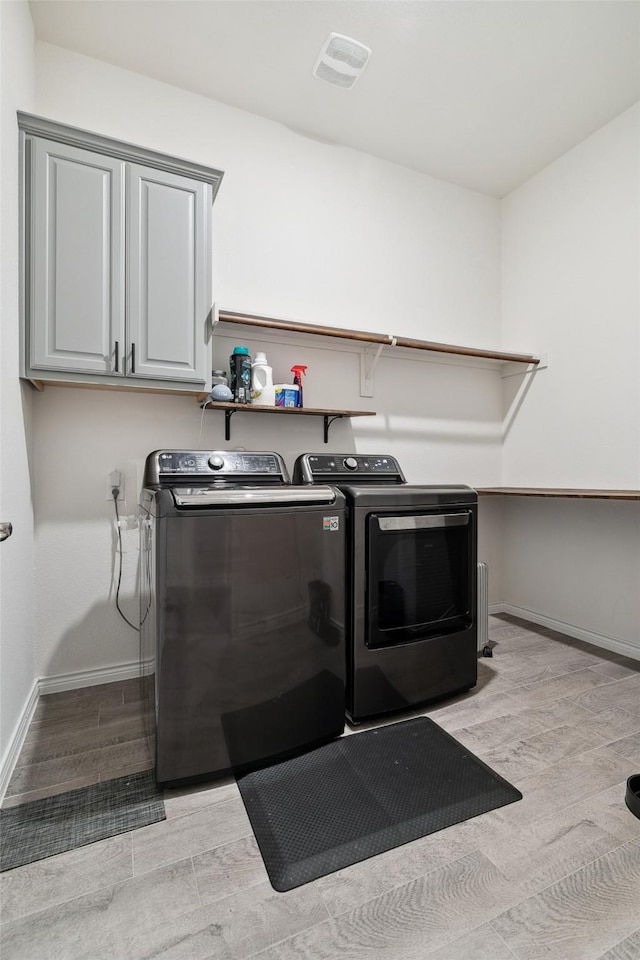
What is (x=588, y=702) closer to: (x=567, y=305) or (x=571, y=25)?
(x=567, y=305)

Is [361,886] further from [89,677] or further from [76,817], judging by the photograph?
[89,677]

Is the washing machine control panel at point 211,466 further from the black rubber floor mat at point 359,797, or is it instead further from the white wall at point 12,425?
the black rubber floor mat at point 359,797

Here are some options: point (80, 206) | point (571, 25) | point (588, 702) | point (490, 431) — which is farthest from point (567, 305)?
point (80, 206)

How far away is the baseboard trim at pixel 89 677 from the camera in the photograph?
210 cm

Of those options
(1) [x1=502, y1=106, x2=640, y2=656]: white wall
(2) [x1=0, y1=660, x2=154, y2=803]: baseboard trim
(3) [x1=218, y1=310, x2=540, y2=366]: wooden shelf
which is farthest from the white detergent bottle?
(1) [x1=502, y1=106, x2=640, y2=656]: white wall

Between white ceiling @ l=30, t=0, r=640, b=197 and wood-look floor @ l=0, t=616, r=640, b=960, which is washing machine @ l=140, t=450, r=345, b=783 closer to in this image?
wood-look floor @ l=0, t=616, r=640, b=960

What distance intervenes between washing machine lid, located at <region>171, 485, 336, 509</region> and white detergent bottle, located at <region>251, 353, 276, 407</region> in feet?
2.59

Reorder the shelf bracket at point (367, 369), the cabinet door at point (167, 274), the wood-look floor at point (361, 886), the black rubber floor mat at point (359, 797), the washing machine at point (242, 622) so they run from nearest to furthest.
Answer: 1. the wood-look floor at point (361, 886)
2. the black rubber floor mat at point (359, 797)
3. the washing machine at point (242, 622)
4. the cabinet door at point (167, 274)
5. the shelf bracket at point (367, 369)

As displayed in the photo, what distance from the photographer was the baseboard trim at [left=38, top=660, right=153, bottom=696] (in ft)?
6.89

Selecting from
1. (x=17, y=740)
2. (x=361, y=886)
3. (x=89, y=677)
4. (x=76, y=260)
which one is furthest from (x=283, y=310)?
(x=361, y=886)

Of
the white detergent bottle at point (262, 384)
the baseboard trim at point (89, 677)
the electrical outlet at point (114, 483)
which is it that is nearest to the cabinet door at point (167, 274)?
the white detergent bottle at point (262, 384)

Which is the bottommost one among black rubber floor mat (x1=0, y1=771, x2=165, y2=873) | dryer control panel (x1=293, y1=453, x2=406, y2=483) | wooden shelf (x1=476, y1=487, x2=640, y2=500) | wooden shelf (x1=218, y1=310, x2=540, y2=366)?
black rubber floor mat (x1=0, y1=771, x2=165, y2=873)

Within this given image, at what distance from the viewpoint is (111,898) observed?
1075mm

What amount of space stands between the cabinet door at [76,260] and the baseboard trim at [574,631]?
2.87 m
